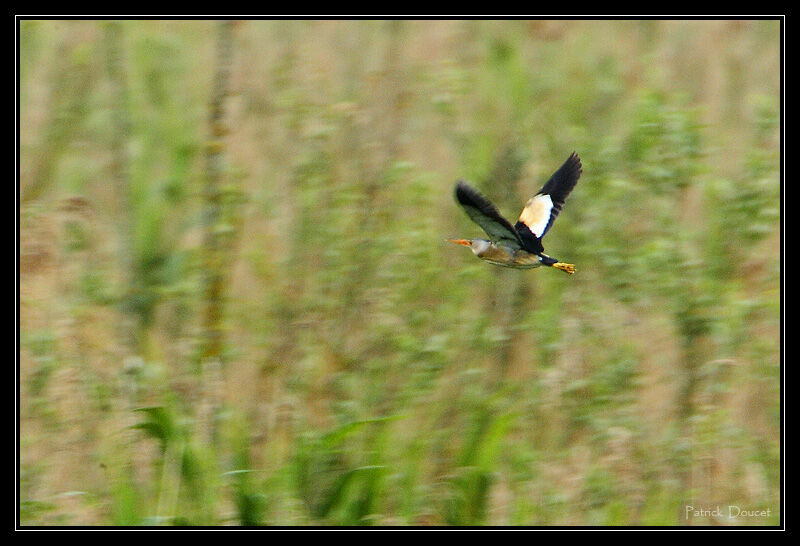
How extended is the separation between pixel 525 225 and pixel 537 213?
0.16 meters

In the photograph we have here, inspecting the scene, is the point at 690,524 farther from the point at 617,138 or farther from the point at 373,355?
the point at 617,138

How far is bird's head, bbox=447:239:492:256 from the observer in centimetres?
410

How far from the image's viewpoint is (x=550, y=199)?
4238mm

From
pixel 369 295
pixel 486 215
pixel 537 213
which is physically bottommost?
pixel 369 295

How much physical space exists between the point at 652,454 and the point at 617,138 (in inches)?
56.9

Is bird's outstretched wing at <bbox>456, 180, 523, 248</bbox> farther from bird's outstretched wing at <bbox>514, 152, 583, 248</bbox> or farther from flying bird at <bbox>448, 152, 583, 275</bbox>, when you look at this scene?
bird's outstretched wing at <bbox>514, 152, 583, 248</bbox>

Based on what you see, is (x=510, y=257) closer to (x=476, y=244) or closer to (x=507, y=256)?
(x=507, y=256)

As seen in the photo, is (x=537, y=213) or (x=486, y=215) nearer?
(x=486, y=215)

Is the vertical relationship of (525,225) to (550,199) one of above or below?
below

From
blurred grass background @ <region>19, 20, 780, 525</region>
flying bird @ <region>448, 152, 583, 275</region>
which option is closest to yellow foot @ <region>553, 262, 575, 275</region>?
flying bird @ <region>448, 152, 583, 275</region>

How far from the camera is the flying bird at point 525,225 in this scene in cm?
→ 352

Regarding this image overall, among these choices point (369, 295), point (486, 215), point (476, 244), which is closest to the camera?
point (486, 215)

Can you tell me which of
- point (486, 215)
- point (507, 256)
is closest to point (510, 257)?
point (507, 256)

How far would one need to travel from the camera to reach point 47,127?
192 inches
